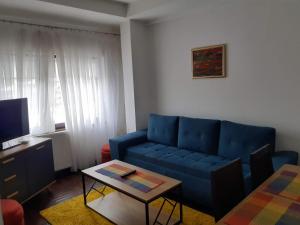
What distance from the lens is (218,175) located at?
1555mm

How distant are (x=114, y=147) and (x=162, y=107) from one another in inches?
46.5

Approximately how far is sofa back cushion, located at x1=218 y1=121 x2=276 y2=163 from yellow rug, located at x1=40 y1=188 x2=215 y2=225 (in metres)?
0.84

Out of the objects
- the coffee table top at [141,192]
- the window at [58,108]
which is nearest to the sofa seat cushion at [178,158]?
the coffee table top at [141,192]

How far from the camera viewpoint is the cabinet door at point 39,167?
9.84 feet

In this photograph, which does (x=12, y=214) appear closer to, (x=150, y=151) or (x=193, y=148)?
(x=150, y=151)

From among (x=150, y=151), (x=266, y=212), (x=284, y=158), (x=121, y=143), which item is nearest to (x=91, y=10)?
(x=121, y=143)

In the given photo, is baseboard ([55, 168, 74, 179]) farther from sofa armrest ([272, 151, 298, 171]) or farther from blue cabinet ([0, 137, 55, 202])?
sofa armrest ([272, 151, 298, 171])

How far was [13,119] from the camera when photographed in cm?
304

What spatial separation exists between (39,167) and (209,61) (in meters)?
2.71

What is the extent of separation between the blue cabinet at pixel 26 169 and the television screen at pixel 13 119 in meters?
0.18

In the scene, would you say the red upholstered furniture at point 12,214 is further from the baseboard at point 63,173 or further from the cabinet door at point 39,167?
the baseboard at point 63,173

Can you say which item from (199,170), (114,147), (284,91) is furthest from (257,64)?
(114,147)

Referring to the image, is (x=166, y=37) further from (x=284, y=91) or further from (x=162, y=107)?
(x=284, y=91)

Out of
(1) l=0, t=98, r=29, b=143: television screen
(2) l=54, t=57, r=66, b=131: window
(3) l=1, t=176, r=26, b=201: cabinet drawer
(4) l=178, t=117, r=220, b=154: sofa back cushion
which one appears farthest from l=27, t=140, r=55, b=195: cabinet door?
(4) l=178, t=117, r=220, b=154: sofa back cushion
